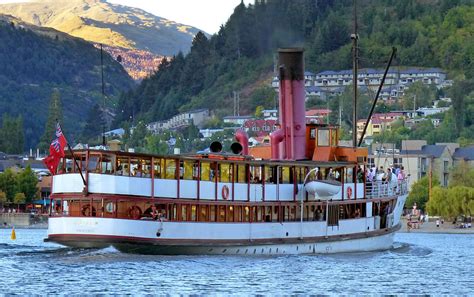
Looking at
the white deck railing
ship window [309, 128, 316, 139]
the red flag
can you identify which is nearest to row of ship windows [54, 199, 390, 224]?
the red flag

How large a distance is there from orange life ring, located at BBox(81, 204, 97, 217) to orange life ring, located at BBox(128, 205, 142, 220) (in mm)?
1487

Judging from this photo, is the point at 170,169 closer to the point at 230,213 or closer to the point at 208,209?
the point at 208,209

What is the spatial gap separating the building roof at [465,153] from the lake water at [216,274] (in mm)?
114636

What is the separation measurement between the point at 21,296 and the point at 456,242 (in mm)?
59627

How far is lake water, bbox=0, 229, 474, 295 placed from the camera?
185ft

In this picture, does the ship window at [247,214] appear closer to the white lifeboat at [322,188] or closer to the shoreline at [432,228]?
the white lifeboat at [322,188]

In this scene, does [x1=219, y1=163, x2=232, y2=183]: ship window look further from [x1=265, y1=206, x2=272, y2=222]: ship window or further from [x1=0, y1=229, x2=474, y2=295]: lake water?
[x1=0, y1=229, x2=474, y2=295]: lake water

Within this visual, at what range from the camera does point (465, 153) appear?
190m

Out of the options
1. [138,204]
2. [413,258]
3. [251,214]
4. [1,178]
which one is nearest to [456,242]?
[413,258]

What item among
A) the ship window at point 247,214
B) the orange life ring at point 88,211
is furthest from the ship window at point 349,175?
the orange life ring at point 88,211

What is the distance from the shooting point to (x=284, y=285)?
58688mm

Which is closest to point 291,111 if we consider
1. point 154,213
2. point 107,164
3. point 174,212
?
point 174,212

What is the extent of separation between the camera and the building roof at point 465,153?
187875mm

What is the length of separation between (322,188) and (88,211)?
12.7 metres
